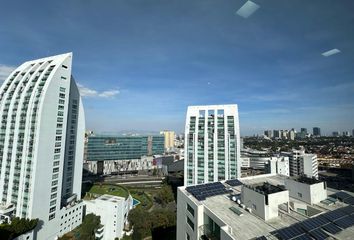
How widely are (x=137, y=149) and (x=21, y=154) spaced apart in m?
37.6

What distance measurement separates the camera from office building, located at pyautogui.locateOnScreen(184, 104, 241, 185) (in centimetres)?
2267

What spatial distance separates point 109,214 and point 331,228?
62.1ft

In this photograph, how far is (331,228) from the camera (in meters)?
6.50

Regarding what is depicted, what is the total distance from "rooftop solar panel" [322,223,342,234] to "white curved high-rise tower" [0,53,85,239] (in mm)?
19138

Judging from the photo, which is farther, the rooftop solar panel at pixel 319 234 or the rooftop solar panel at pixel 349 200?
the rooftop solar panel at pixel 349 200

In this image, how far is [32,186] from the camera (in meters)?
16.0

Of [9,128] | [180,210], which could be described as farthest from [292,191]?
[9,128]

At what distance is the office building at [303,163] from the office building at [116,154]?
33691 millimetres

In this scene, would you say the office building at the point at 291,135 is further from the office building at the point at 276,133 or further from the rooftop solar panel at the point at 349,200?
the rooftop solar panel at the point at 349,200

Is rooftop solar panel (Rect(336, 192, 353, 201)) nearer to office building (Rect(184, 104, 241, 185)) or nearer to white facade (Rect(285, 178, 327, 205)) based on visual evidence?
white facade (Rect(285, 178, 327, 205))

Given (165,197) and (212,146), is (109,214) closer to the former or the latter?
(165,197)

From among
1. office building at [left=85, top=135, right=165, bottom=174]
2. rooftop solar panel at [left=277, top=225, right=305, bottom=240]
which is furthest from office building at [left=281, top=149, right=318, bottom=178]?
rooftop solar panel at [left=277, top=225, right=305, bottom=240]

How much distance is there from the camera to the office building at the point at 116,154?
48250 millimetres

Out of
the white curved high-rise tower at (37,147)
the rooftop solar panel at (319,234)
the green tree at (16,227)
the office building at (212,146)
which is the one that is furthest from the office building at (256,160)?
the green tree at (16,227)
